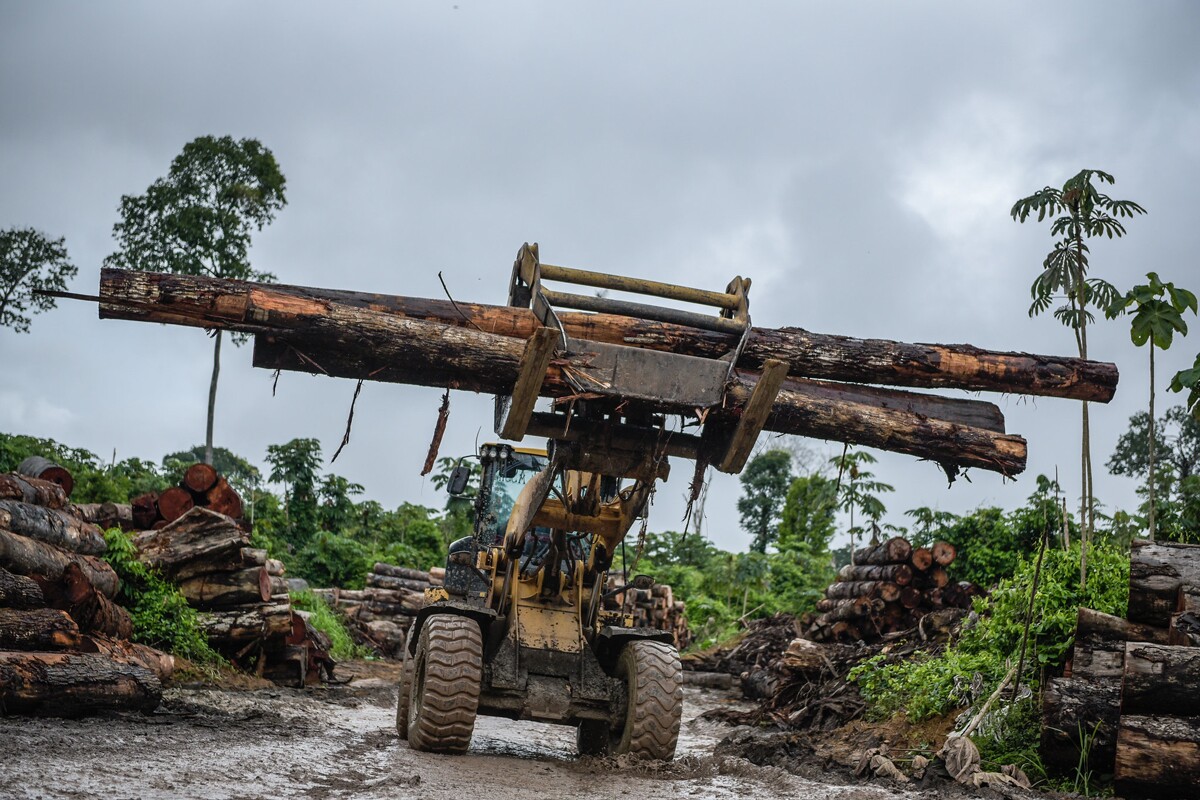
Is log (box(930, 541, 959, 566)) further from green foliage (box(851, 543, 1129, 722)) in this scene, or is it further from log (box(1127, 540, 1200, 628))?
log (box(1127, 540, 1200, 628))

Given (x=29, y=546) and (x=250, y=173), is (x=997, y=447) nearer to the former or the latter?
(x=29, y=546)

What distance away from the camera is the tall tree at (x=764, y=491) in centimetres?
3956

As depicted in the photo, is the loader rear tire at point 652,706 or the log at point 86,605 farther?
the log at point 86,605

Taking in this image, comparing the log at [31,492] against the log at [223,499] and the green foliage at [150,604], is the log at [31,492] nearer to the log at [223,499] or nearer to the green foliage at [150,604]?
the green foliage at [150,604]

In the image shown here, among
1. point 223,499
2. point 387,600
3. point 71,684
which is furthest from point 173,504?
point 387,600

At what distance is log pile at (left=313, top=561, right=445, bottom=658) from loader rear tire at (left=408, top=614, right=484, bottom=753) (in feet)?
43.0

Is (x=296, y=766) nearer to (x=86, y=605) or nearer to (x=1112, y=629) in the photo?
(x=86, y=605)

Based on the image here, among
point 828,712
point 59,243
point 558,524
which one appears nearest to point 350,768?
point 558,524

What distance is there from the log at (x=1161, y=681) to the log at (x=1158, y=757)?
85 mm

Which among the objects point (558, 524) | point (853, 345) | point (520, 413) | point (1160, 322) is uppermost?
point (1160, 322)

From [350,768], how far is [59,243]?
92.8 feet

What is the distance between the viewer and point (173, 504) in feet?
44.2

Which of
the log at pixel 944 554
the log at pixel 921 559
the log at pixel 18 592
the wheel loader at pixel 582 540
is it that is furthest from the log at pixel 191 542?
the log at pixel 944 554

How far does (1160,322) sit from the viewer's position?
10.6 meters
